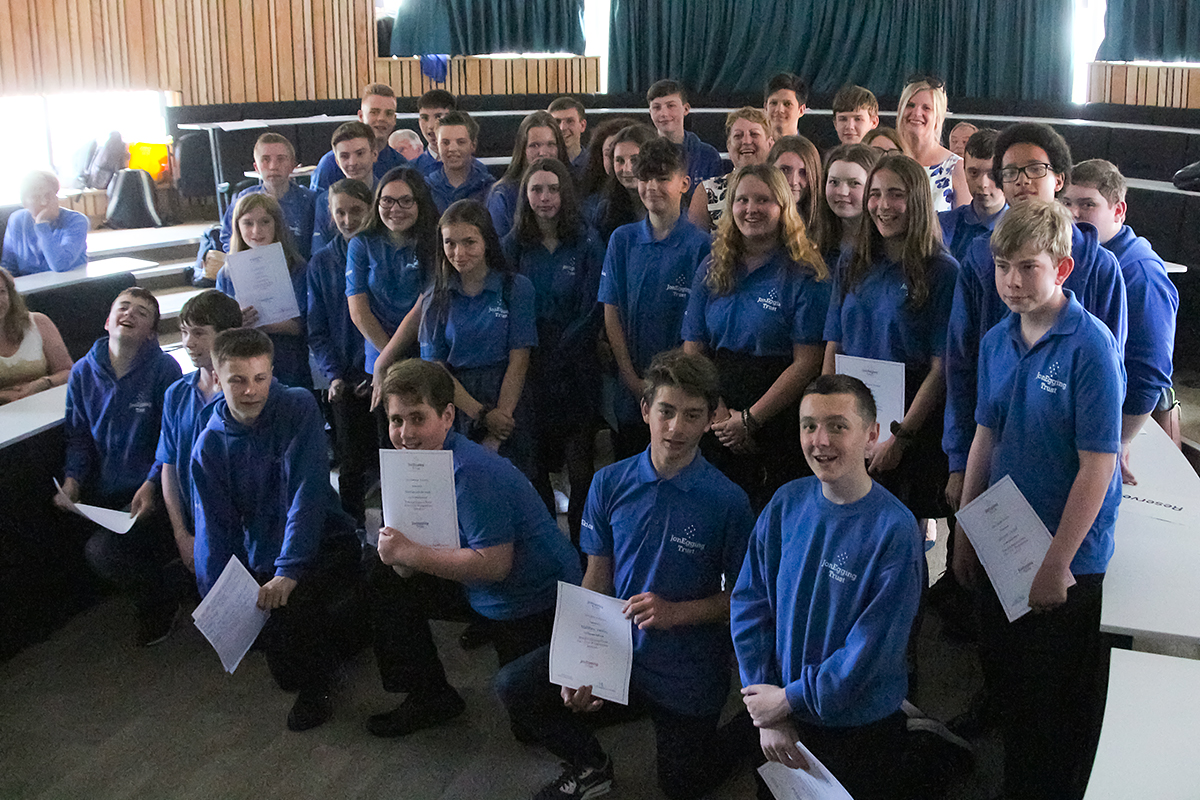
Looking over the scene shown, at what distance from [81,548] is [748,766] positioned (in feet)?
7.84

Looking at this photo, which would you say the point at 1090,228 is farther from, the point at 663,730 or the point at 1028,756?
the point at 663,730

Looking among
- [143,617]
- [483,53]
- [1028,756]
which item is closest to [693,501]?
[1028,756]

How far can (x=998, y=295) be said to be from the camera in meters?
2.66

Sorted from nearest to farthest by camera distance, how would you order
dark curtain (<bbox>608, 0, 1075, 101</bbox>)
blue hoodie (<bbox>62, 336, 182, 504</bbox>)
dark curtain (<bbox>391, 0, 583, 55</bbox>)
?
blue hoodie (<bbox>62, 336, 182, 504</bbox>), dark curtain (<bbox>608, 0, 1075, 101</bbox>), dark curtain (<bbox>391, 0, 583, 55</bbox>)

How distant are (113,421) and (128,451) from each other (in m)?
0.11

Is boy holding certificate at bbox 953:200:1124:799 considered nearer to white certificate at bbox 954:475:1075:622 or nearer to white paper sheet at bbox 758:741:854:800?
white certificate at bbox 954:475:1075:622

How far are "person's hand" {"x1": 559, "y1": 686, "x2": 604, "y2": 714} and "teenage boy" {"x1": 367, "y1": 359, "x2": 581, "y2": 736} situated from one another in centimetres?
32

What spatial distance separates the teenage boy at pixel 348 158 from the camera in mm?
4531

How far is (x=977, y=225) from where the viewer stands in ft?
11.6

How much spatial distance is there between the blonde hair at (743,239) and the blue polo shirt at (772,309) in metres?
0.02

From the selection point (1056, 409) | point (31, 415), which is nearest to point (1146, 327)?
point (1056, 409)

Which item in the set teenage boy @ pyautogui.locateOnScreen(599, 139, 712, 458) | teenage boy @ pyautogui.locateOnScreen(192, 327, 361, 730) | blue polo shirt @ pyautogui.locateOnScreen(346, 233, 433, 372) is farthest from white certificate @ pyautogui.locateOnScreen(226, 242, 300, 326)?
teenage boy @ pyautogui.locateOnScreen(599, 139, 712, 458)

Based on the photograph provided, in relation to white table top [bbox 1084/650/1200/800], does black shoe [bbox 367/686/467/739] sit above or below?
below

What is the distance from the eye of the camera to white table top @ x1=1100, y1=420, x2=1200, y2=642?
7.18ft
